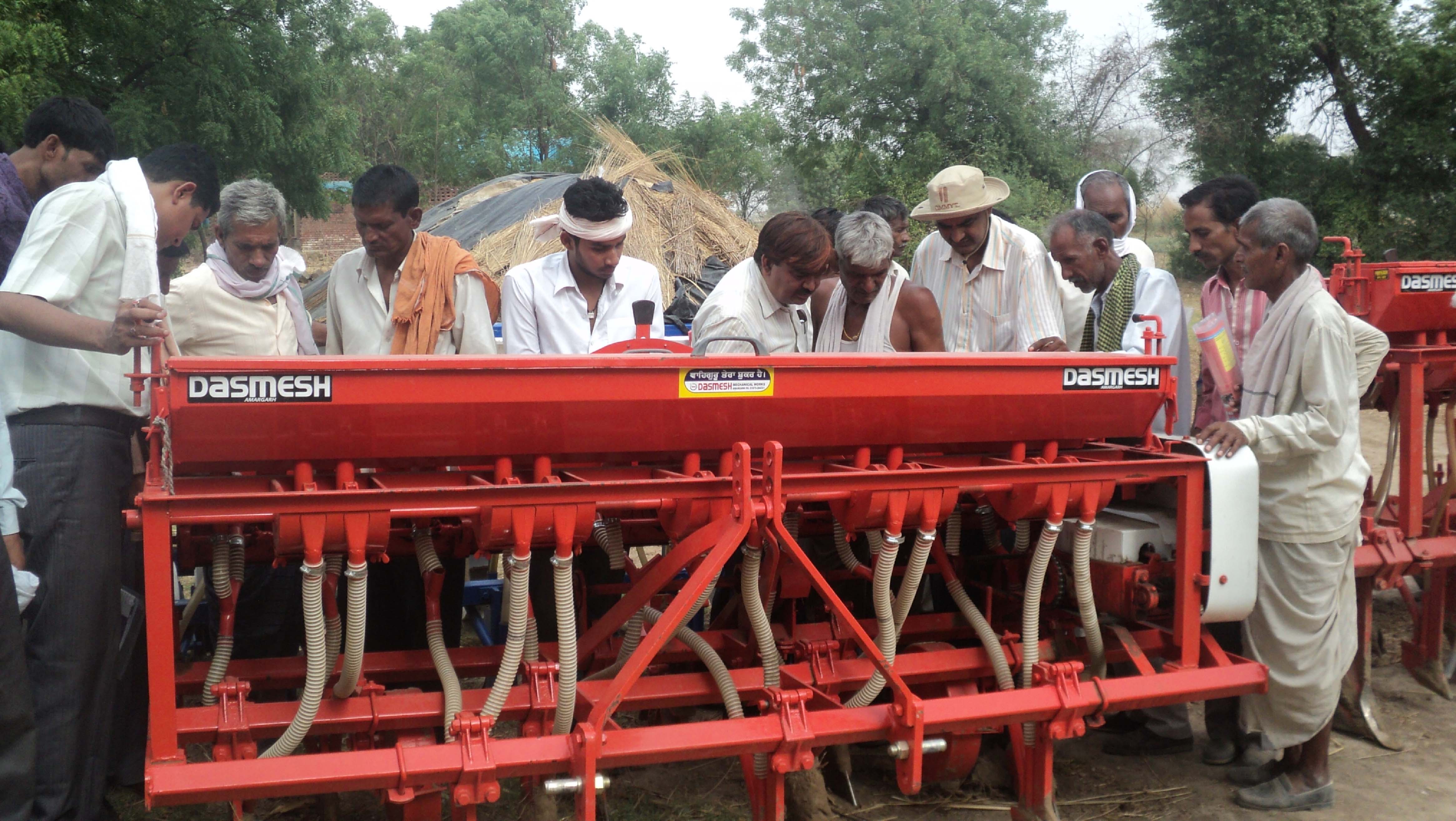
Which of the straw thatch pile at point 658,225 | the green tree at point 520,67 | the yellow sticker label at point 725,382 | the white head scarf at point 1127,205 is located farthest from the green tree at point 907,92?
the yellow sticker label at point 725,382

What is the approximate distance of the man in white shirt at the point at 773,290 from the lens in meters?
3.86

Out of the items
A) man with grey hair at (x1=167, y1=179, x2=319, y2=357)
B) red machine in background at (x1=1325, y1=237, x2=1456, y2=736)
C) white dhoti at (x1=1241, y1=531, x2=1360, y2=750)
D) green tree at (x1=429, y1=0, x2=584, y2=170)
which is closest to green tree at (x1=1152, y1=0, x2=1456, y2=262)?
red machine in background at (x1=1325, y1=237, x2=1456, y2=736)

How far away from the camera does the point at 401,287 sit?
3.76 m

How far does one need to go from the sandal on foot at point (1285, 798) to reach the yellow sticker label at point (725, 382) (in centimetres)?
222

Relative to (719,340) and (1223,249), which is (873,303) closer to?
(719,340)

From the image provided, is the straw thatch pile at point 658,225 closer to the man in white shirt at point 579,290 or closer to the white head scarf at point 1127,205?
the white head scarf at point 1127,205

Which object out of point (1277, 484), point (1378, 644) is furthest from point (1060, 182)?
point (1277, 484)

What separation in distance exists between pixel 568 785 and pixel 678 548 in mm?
659

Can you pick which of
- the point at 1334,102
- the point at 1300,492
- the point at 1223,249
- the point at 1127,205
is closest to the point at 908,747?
the point at 1300,492

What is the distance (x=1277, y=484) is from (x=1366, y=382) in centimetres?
52

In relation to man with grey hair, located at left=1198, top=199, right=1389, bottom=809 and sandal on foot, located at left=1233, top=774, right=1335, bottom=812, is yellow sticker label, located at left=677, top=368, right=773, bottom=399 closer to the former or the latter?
man with grey hair, located at left=1198, top=199, right=1389, bottom=809

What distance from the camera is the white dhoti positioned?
3697 millimetres

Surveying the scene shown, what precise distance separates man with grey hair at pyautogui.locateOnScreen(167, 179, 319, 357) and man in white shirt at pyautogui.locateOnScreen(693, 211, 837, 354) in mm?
1416

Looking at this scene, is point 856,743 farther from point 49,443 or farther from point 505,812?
point 49,443
